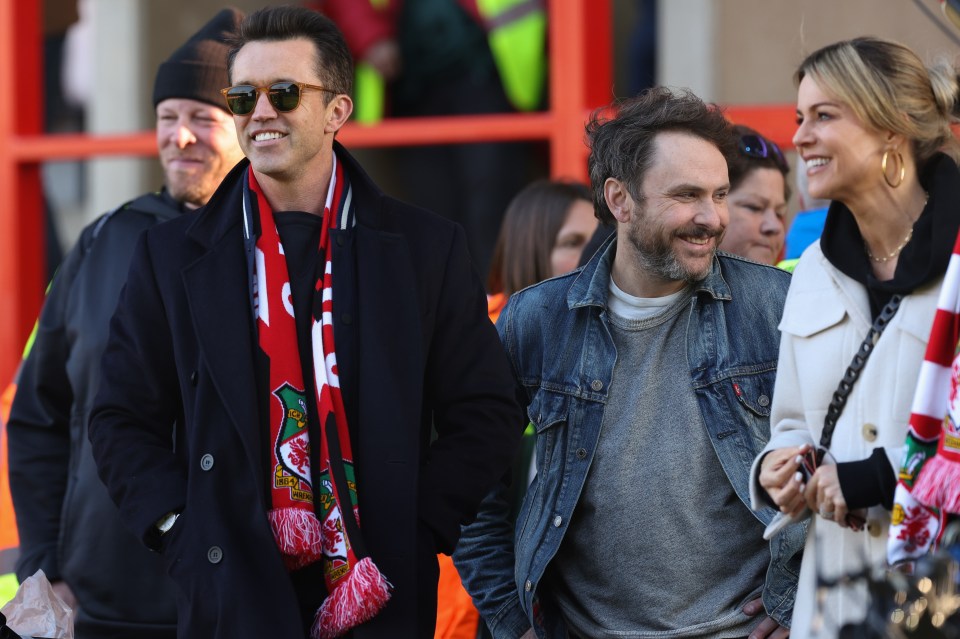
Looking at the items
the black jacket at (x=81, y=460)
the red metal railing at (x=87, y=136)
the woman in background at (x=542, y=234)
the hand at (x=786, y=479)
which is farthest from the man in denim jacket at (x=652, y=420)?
the red metal railing at (x=87, y=136)

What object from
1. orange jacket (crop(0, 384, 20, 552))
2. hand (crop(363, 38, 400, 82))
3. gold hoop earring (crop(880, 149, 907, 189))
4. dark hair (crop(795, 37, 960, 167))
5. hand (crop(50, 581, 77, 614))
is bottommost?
hand (crop(50, 581, 77, 614))

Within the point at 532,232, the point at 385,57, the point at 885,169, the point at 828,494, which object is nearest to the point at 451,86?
the point at 385,57

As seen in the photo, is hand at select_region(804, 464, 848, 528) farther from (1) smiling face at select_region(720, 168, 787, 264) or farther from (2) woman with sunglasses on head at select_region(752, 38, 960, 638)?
(1) smiling face at select_region(720, 168, 787, 264)

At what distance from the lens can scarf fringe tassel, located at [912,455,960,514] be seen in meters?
2.71

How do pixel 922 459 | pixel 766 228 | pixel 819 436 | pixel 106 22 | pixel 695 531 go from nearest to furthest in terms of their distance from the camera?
pixel 922 459
pixel 819 436
pixel 695 531
pixel 766 228
pixel 106 22

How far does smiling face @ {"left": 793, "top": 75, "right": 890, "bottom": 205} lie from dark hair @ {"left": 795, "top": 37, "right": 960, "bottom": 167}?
0.9 inches

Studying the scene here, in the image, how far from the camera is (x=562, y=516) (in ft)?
11.9

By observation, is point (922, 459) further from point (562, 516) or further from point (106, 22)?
point (106, 22)

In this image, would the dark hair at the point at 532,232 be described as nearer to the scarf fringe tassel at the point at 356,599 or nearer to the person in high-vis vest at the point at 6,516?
the person in high-vis vest at the point at 6,516

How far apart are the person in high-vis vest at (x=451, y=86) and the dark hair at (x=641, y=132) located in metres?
2.74

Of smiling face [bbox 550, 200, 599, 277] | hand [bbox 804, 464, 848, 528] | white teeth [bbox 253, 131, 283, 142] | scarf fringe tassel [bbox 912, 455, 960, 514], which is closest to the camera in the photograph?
scarf fringe tassel [bbox 912, 455, 960, 514]

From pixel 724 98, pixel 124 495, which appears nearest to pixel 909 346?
pixel 124 495

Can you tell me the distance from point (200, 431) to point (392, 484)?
43cm

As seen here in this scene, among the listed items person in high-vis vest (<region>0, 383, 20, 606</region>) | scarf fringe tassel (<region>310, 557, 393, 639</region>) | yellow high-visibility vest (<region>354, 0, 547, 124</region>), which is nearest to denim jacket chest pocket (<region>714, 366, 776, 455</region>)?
scarf fringe tassel (<region>310, 557, 393, 639</region>)
